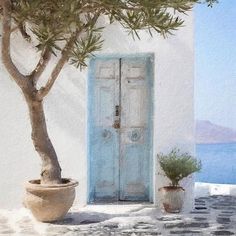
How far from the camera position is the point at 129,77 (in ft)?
24.8

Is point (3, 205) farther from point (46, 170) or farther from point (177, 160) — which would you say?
point (177, 160)

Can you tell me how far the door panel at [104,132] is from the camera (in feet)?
24.8

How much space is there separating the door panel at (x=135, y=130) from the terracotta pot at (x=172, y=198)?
73cm

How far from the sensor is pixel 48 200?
20.2ft

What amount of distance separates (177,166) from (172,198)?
1.55 ft

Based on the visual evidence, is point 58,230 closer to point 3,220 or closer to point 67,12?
point 3,220

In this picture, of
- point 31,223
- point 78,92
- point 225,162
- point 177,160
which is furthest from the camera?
point 225,162

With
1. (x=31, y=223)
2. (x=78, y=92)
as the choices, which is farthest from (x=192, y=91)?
(x=31, y=223)

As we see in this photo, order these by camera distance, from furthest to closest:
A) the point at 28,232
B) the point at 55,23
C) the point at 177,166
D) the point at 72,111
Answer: the point at 72,111 < the point at 177,166 < the point at 28,232 < the point at 55,23

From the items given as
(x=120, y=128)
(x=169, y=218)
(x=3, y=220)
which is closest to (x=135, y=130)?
(x=120, y=128)

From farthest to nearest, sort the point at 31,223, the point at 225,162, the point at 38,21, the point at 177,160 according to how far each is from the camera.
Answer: the point at 225,162, the point at 177,160, the point at 31,223, the point at 38,21

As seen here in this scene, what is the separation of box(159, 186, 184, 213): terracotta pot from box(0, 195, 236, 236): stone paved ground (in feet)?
0.52

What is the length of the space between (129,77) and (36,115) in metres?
1.94

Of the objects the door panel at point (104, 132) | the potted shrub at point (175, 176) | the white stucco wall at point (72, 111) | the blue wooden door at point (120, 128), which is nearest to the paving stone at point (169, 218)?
the potted shrub at point (175, 176)
